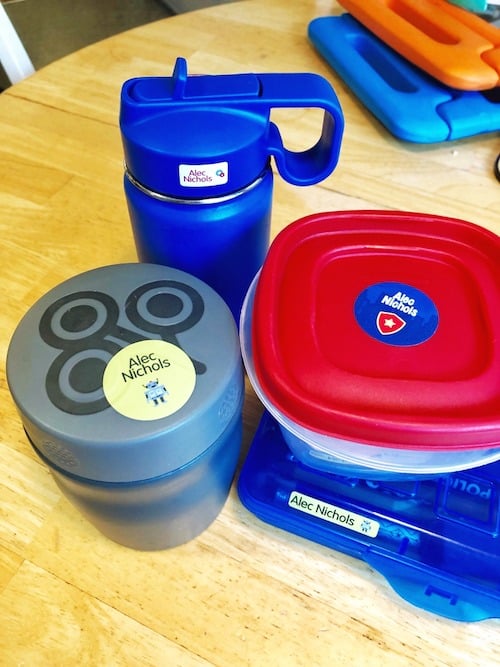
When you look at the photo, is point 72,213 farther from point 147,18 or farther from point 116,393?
point 147,18

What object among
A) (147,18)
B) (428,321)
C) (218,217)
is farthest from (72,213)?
(147,18)

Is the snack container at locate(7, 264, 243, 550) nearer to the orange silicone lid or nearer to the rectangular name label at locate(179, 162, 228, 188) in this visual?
the rectangular name label at locate(179, 162, 228, 188)

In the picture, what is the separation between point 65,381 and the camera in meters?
0.27

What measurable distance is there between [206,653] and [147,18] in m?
1.68

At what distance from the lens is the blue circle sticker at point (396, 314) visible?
31 centimetres

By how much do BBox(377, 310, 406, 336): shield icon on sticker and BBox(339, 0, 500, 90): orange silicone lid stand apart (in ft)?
1.14

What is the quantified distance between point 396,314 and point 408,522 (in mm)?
117

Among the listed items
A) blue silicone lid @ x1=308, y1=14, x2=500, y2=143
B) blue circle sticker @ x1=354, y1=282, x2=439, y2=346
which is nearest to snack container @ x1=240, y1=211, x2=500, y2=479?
blue circle sticker @ x1=354, y1=282, x2=439, y2=346

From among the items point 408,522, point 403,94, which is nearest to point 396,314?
point 408,522

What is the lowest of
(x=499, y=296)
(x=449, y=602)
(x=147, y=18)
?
(x=147, y=18)

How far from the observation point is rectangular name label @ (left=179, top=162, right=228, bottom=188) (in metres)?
0.33

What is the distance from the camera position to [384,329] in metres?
0.31

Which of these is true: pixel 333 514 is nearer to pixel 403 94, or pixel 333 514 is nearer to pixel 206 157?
pixel 206 157

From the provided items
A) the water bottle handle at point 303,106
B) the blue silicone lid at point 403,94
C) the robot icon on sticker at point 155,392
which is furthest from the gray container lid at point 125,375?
the blue silicone lid at point 403,94
